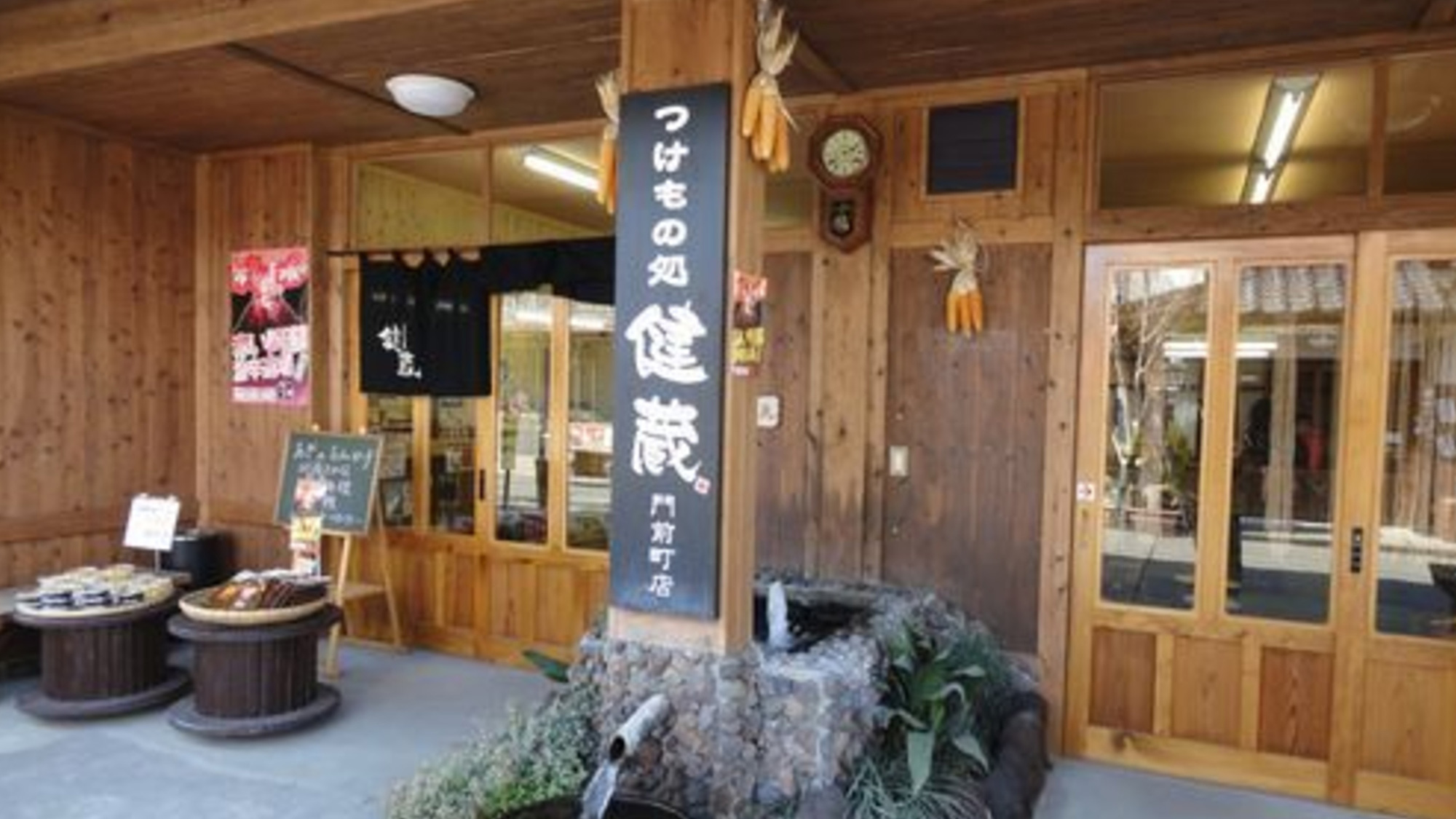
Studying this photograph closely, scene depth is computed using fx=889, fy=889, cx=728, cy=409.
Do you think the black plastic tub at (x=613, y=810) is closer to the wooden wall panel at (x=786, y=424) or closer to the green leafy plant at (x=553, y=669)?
the green leafy plant at (x=553, y=669)

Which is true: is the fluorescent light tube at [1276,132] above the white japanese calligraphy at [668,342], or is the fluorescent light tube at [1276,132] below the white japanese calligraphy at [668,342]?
above

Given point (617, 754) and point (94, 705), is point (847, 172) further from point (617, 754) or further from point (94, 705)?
point (94, 705)

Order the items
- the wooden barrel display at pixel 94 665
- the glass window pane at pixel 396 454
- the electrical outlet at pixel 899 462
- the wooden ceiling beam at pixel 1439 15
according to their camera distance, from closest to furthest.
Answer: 1. the wooden ceiling beam at pixel 1439 15
2. the wooden barrel display at pixel 94 665
3. the electrical outlet at pixel 899 462
4. the glass window pane at pixel 396 454

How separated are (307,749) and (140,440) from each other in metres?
2.80

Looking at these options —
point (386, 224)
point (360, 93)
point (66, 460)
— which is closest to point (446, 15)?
point (360, 93)

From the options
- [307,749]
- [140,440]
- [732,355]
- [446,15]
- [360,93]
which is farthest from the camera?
[140,440]

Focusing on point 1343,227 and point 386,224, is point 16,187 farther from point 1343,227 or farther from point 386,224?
point 1343,227

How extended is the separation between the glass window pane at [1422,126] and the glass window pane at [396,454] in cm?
515

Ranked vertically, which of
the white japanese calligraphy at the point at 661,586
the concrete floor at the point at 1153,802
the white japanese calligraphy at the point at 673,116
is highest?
the white japanese calligraphy at the point at 673,116

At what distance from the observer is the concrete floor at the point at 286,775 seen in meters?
3.43

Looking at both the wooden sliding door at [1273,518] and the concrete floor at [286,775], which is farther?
the wooden sliding door at [1273,518]

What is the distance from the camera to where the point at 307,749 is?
13.0 feet

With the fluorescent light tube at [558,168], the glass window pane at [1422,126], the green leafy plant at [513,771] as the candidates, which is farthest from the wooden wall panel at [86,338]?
the glass window pane at [1422,126]

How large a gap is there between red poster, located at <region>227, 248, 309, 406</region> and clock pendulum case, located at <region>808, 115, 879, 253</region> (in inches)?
130
